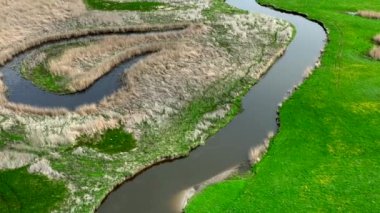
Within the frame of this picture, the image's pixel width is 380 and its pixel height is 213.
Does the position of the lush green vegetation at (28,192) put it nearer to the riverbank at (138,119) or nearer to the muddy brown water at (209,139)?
the riverbank at (138,119)

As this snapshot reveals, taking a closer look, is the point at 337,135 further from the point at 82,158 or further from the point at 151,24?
the point at 151,24

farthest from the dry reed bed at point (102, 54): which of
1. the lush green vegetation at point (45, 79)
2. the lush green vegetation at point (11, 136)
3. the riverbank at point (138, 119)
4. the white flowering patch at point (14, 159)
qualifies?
the white flowering patch at point (14, 159)

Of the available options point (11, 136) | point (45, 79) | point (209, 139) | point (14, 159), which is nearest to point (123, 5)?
point (45, 79)

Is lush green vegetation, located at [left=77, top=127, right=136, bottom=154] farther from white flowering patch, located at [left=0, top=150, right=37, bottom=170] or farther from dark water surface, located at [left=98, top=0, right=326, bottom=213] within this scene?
white flowering patch, located at [left=0, top=150, right=37, bottom=170]

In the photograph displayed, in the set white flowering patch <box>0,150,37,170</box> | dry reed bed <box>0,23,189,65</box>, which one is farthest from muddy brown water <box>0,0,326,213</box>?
white flowering patch <box>0,150,37,170</box>

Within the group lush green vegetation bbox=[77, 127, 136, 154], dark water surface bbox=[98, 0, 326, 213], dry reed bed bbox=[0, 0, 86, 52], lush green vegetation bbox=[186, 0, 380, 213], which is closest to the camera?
lush green vegetation bbox=[186, 0, 380, 213]

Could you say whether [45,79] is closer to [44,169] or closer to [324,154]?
[44,169]

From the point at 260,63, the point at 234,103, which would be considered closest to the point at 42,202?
the point at 234,103

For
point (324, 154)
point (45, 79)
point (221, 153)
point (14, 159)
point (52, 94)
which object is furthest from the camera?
point (45, 79)
